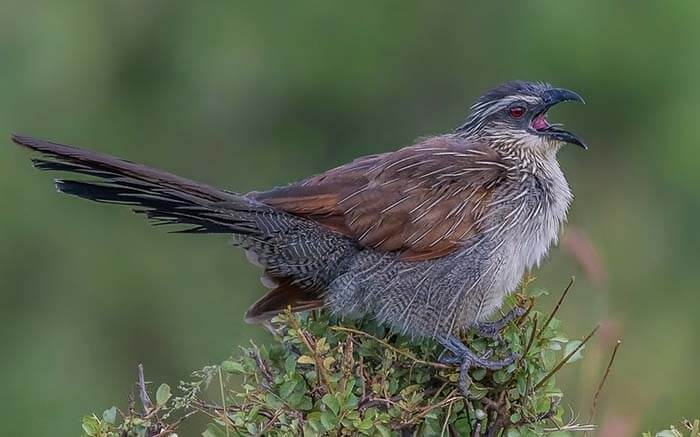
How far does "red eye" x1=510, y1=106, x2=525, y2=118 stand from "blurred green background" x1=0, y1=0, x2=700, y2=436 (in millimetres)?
4129

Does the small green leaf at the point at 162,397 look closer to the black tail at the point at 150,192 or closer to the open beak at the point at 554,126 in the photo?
the black tail at the point at 150,192

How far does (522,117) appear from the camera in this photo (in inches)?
171

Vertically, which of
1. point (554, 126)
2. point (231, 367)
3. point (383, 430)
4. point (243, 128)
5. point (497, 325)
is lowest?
Answer: point (383, 430)

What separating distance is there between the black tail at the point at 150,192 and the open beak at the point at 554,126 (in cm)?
95

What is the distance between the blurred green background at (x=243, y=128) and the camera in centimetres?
954

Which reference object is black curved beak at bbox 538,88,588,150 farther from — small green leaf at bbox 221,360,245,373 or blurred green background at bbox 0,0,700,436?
blurred green background at bbox 0,0,700,436

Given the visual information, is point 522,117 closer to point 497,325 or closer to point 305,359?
point 497,325

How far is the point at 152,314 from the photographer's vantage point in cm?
1049

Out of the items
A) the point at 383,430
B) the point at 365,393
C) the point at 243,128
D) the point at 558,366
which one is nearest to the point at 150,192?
the point at 365,393

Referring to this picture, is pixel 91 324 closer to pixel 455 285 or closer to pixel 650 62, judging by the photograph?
pixel 650 62

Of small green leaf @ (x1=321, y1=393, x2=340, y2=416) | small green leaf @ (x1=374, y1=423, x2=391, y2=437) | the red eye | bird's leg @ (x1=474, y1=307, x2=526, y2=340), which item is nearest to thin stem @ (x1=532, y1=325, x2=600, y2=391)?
bird's leg @ (x1=474, y1=307, x2=526, y2=340)

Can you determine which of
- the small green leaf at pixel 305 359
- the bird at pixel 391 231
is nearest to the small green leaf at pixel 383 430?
the small green leaf at pixel 305 359

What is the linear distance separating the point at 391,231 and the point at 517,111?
0.71 metres

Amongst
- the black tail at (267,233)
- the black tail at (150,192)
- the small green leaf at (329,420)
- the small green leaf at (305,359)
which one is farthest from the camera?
the black tail at (267,233)
